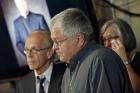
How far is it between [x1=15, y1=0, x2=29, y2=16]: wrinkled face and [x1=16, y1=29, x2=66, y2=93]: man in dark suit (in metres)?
0.67

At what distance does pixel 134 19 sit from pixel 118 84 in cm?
208

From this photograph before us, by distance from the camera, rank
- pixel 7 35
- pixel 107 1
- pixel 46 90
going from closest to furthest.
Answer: pixel 46 90
pixel 7 35
pixel 107 1

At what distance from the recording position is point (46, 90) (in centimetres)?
245

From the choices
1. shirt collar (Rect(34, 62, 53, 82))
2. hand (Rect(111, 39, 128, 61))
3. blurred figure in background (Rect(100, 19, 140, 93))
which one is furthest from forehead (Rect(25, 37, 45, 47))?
hand (Rect(111, 39, 128, 61))

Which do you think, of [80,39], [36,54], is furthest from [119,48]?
[36,54]

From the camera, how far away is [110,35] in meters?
2.28

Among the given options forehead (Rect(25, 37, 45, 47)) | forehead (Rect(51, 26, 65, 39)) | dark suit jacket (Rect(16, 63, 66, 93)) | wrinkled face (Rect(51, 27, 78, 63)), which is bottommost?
dark suit jacket (Rect(16, 63, 66, 93))

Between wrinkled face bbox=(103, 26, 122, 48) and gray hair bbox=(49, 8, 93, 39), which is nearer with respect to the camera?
gray hair bbox=(49, 8, 93, 39)

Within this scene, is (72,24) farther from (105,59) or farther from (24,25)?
(24,25)

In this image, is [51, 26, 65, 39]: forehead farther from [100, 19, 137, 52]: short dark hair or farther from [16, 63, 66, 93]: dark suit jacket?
[16, 63, 66, 93]: dark suit jacket

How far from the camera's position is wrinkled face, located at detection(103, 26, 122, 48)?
7.39 ft

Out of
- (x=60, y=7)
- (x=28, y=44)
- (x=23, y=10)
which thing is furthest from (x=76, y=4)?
(x=28, y=44)

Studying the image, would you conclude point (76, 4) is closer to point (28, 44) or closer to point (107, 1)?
point (107, 1)

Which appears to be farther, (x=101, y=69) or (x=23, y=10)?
(x=23, y=10)
